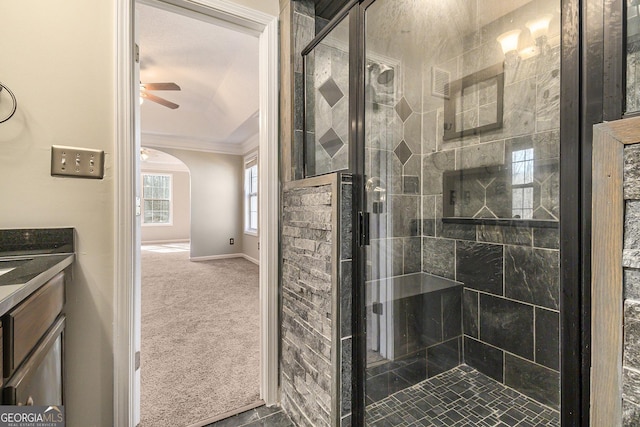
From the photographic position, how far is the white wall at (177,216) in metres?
8.61

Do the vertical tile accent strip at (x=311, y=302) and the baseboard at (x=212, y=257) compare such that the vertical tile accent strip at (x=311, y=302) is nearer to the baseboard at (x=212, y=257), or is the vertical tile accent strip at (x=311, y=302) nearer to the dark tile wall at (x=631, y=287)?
the dark tile wall at (x=631, y=287)

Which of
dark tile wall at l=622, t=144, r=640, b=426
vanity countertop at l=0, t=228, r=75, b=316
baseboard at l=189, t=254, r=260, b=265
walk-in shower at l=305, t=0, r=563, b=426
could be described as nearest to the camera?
dark tile wall at l=622, t=144, r=640, b=426

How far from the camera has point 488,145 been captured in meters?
1.70

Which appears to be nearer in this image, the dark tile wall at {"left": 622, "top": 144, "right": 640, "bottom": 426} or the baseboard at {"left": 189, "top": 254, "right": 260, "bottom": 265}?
the dark tile wall at {"left": 622, "top": 144, "right": 640, "bottom": 426}

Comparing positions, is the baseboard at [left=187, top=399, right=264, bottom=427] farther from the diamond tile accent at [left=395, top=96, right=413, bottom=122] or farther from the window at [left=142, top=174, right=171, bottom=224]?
the window at [left=142, top=174, right=171, bottom=224]

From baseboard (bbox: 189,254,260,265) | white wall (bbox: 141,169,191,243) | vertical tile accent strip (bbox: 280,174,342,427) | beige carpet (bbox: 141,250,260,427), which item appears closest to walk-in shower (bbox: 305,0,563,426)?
vertical tile accent strip (bbox: 280,174,342,427)

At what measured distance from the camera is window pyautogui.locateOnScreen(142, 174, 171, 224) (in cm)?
847

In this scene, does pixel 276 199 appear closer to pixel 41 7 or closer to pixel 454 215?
pixel 454 215

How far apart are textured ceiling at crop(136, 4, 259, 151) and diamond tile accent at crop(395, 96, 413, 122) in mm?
1117

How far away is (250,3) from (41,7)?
2.98 feet

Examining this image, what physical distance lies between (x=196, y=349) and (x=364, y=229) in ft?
5.88

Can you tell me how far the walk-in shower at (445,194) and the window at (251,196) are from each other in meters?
4.53

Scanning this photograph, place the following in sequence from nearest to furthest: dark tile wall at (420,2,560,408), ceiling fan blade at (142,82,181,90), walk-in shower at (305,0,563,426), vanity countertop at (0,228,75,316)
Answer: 1. vanity countertop at (0,228,75,316)
2. walk-in shower at (305,0,563,426)
3. dark tile wall at (420,2,560,408)
4. ceiling fan blade at (142,82,181,90)

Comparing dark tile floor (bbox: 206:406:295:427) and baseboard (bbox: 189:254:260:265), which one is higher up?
baseboard (bbox: 189:254:260:265)
